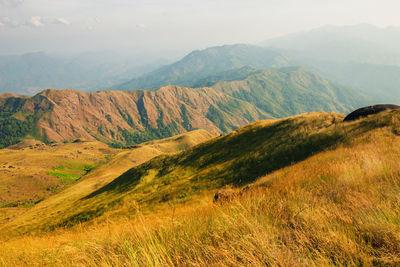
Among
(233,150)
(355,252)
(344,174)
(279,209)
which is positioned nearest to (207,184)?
(233,150)

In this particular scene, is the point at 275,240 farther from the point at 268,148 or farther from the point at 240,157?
the point at 240,157

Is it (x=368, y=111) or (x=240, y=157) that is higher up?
(x=368, y=111)

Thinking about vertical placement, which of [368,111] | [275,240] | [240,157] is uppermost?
[275,240]

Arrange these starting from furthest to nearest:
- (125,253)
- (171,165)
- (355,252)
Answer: (171,165) < (125,253) < (355,252)

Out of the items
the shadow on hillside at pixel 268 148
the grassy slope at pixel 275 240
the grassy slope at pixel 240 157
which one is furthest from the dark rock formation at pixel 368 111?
the grassy slope at pixel 275 240

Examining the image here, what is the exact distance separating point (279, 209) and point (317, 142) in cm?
2141

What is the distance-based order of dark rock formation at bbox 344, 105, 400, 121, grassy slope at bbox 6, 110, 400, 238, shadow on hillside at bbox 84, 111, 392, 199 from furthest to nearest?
dark rock formation at bbox 344, 105, 400, 121 < grassy slope at bbox 6, 110, 400, 238 < shadow on hillside at bbox 84, 111, 392, 199

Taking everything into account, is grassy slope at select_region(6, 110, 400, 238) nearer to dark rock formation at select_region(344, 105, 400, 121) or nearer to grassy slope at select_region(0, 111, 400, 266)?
dark rock formation at select_region(344, 105, 400, 121)

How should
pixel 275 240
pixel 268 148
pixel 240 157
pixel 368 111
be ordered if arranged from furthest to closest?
pixel 240 157
pixel 268 148
pixel 368 111
pixel 275 240

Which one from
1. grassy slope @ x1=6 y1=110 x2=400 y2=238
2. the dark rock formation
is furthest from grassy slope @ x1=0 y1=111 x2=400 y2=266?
the dark rock formation

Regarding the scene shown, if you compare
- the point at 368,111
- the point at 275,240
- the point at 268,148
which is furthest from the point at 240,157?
the point at 275,240

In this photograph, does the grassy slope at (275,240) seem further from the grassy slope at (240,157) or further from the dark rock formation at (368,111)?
the dark rock formation at (368,111)

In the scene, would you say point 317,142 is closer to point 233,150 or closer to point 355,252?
point 233,150

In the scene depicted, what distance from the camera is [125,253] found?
11.3 ft
